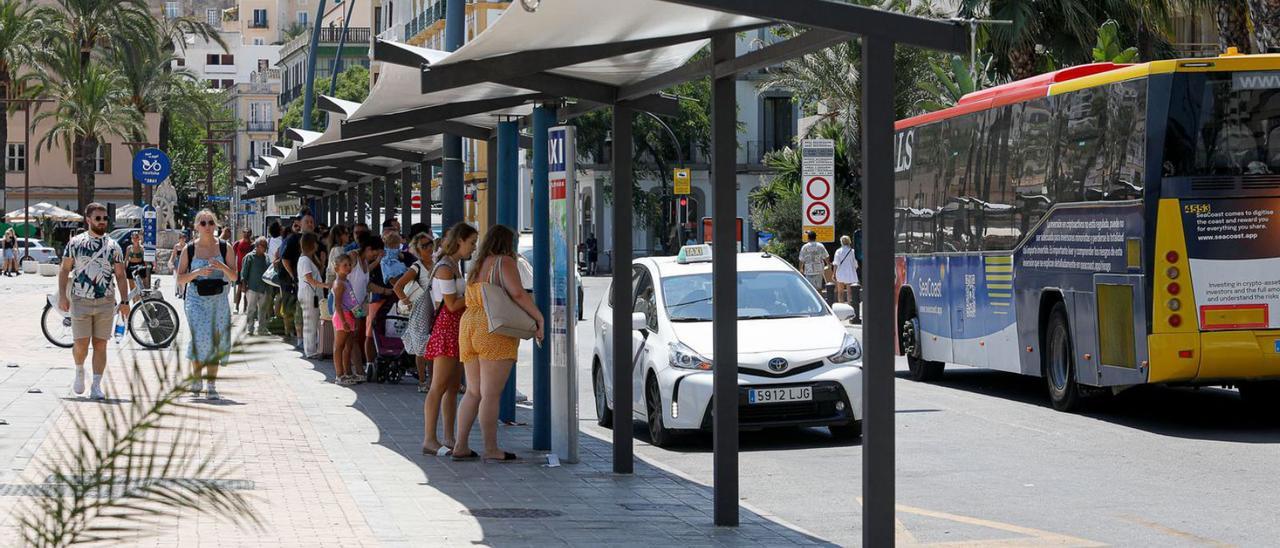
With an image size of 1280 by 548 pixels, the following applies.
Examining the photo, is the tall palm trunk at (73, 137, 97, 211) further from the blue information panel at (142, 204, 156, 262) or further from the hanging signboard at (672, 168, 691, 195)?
the blue information panel at (142, 204, 156, 262)

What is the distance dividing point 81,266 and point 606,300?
4.36m

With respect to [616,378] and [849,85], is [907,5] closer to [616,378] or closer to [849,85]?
[849,85]

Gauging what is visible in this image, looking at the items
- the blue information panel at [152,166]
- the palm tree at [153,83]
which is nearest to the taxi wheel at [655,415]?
the blue information panel at [152,166]

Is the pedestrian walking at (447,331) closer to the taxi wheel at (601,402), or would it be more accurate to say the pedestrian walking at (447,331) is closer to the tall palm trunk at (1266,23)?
the taxi wheel at (601,402)

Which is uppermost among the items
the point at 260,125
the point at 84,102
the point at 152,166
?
the point at 260,125

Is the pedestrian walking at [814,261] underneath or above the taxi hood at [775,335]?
above

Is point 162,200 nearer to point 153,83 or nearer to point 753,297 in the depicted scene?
point 753,297

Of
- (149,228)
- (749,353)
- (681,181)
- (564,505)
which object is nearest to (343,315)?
(749,353)

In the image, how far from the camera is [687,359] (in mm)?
13164

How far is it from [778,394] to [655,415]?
1064 mm

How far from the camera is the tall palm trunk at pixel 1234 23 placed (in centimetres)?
3033

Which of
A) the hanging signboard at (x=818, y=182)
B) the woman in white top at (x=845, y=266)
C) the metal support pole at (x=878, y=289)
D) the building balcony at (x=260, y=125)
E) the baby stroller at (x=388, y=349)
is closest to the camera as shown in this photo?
the metal support pole at (x=878, y=289)

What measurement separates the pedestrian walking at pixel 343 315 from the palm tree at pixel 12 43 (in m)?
45.6

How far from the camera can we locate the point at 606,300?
50.6 feet
